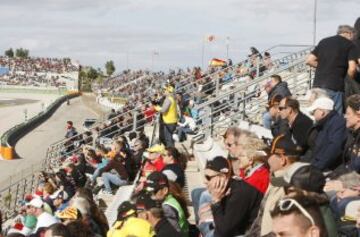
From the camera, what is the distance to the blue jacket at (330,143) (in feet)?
24.2

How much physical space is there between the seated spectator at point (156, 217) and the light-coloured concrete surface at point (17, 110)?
47.8 m

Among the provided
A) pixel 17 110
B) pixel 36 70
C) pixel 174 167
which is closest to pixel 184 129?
pixel 174 167

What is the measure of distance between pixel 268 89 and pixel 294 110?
367 centimetres

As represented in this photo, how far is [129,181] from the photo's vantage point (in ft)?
46.2

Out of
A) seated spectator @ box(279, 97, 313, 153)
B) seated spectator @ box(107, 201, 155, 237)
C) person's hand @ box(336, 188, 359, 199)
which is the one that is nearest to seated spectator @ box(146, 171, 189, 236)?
seated spectator @ box(107, 201, 155, 237)

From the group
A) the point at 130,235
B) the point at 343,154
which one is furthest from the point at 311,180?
the point at 343,154

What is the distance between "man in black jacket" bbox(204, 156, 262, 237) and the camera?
5.68m

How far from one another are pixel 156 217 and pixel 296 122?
8.91 ft

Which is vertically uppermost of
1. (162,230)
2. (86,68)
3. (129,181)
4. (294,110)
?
(294,110)

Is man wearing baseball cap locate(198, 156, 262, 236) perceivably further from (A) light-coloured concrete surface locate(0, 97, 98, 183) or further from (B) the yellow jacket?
(A) light-coloured concrete surface locate(0, 97, 98, 183)

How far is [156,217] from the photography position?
6.39 m

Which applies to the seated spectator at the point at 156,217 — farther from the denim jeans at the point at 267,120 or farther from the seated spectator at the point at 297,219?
the denim jeans at the point at 267,120

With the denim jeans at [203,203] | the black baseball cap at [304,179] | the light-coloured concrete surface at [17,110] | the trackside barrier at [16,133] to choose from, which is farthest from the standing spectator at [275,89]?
the light-coloured concrete surface at [17,110]

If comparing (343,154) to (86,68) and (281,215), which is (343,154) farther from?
(86,68)
